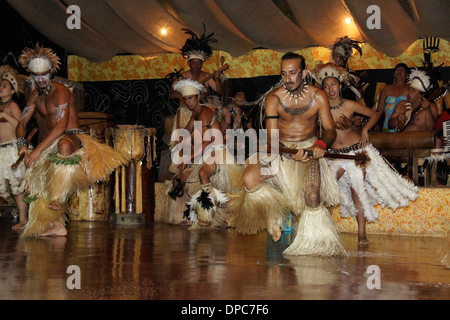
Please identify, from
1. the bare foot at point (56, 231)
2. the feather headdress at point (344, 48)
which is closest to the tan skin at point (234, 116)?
the feather headdress at point (344, 48)

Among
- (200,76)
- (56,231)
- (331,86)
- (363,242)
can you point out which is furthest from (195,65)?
(363,242)

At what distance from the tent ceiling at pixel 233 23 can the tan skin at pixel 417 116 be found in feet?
2.60

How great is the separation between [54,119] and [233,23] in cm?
301

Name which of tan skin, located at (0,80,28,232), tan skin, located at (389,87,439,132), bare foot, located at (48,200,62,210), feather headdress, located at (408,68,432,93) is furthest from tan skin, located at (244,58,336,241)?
tan skin, located at (0,80,28,232)

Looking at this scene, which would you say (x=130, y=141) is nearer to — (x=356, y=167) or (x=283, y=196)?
(x=356, y=167)

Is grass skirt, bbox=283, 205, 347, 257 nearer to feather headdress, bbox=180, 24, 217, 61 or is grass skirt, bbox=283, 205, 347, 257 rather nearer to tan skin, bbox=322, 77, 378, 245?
tan skin, bbox=322, 77, 378, 245

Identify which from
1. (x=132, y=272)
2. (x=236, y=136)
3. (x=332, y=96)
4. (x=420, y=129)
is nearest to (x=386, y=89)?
(x=420, y=129)

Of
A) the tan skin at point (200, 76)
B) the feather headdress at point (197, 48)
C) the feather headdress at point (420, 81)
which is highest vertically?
the feather headdress at point (197, 48)

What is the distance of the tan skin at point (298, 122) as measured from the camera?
432cm

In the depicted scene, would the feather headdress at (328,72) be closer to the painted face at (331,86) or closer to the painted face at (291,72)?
the painted face at (331,86)

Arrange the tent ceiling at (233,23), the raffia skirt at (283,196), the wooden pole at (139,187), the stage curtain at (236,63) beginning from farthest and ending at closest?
the stage curtain at (236,63)
the wooden pole at (139,187)
the tent ceiling at (233,23)
the raffia skirt at (283,196)

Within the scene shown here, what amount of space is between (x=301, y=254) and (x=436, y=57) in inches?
200

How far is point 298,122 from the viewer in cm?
456

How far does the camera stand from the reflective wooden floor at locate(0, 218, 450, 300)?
2814 millimetres
